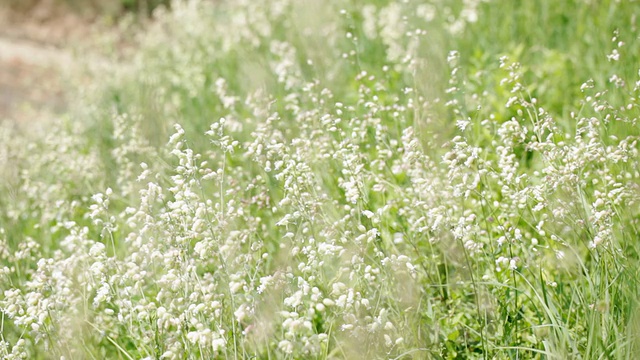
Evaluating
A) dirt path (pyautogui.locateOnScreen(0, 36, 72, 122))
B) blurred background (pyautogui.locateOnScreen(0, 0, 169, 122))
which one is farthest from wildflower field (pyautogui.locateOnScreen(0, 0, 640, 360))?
blurred background (pyautogui.locateOnScreen(0, 0, 169, 122))

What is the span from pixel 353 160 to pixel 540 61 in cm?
268

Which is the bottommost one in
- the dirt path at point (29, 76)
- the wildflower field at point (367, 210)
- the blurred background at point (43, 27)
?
the wildflower field at point (367, 210)

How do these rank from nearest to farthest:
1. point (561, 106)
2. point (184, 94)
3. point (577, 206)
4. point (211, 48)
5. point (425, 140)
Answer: point (577, 206)
point (425, 140)
point (561, 106)
point (184, 94)
point (211, 48)

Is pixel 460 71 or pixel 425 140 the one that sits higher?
pixel 460 71

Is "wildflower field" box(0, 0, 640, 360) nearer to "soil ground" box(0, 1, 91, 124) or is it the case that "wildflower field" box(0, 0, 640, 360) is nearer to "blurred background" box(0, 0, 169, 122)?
"soil ground" box(0, 1, 91, 124)

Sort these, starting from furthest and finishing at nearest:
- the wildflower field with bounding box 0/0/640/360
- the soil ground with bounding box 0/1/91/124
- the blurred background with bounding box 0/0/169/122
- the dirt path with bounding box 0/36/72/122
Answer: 1. the blurred background with bounding box 0/0/169/122
2. the soil ground with bounding box 0/1/91/124
3. the dirt path with bounding box 0/36/72/122
4. the wildflower field with bounding box 0/0/640/360

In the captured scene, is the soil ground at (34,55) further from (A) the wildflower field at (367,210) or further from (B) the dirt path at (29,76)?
(A) the wildflower field at (367,210)

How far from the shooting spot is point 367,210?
8.27 feet

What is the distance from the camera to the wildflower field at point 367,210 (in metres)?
2.32

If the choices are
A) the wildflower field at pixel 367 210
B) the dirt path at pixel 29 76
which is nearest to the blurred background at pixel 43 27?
the dirt path at pixel 29 76

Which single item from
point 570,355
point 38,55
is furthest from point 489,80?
point 38,55

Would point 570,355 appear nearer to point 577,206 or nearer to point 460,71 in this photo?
point 577,206

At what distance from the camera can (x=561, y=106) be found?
4.36 m

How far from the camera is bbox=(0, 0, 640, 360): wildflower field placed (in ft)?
7.63
